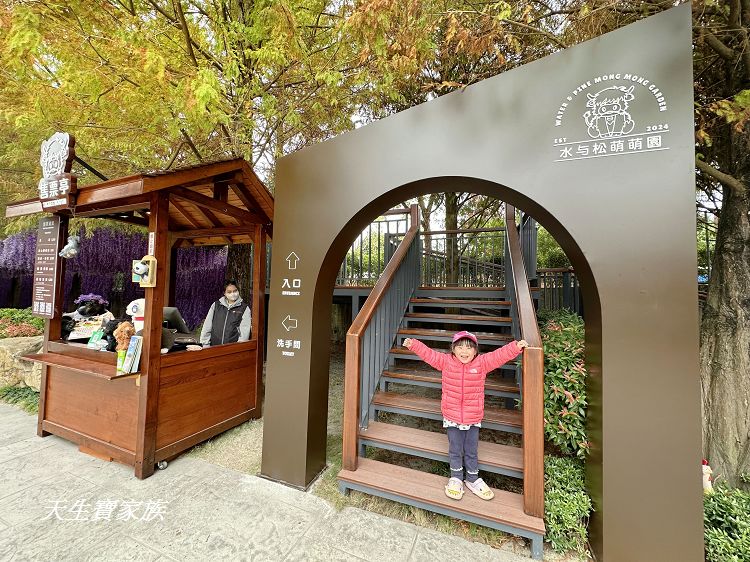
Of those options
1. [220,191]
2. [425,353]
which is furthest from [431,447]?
[220,191]

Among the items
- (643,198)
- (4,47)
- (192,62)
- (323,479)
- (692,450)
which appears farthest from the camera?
(192,62)

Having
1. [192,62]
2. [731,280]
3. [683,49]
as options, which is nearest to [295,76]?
[192,62]

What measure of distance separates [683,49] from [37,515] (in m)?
5.23

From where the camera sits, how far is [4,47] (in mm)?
3059

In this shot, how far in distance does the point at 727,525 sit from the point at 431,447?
6.06 feet

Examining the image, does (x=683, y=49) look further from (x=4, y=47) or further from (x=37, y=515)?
(x=4, y=47)

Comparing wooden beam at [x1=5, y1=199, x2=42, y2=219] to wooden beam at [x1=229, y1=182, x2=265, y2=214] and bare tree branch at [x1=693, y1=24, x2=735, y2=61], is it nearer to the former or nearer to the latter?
wooden beam at [x1=229, y1=182, x2=265, y2=214]

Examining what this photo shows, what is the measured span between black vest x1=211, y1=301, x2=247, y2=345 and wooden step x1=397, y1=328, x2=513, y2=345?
2.11 meters

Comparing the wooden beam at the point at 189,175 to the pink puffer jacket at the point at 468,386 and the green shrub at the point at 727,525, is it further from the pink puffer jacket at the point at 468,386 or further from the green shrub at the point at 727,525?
the green shrub at the point at 727,525

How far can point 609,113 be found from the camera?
1908 millimetres

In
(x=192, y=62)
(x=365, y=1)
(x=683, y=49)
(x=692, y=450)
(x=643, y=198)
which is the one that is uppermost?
(x=192, y=62)

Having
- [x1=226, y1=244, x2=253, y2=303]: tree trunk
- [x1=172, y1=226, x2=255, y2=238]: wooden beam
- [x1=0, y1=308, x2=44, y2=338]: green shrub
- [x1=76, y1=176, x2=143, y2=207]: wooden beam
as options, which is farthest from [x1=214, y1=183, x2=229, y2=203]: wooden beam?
[x1=0, y1=308, x2=44, y2=338]: green shrub

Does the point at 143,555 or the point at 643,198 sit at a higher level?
the point at 643,198

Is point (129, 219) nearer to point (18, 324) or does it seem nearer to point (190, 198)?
point (190, 198)
